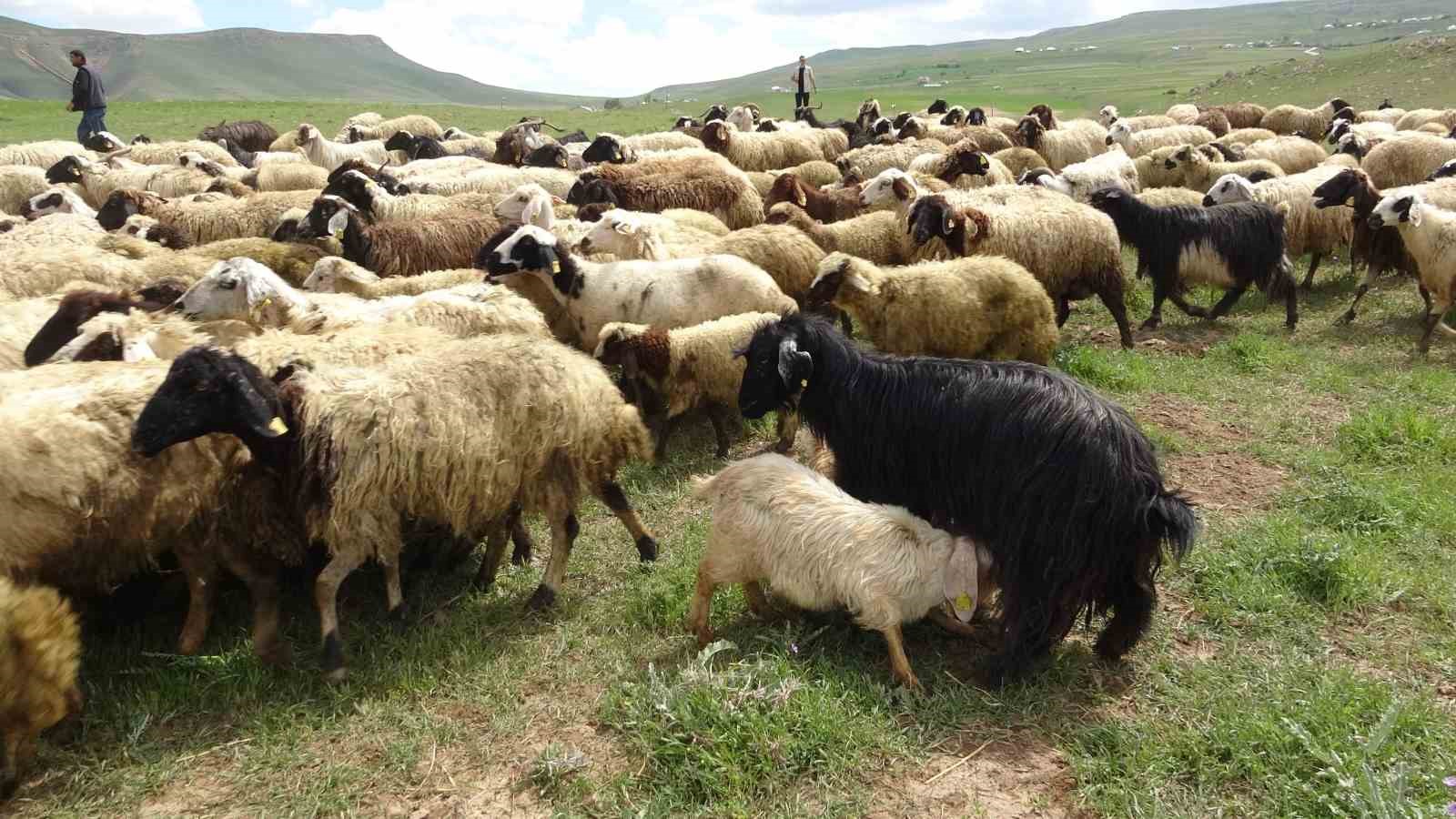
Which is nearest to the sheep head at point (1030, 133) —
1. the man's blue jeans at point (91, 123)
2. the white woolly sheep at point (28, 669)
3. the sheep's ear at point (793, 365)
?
the sheep's ear at point (793, 365)

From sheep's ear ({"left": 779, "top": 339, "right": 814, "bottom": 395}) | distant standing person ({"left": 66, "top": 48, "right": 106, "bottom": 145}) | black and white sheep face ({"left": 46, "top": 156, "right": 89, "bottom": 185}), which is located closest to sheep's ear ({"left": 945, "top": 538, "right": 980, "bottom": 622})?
sheep's ear ({"left": 779, "top": 339, "right": 814, "bottom": 395})

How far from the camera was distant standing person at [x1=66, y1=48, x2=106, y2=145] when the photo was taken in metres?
18.0

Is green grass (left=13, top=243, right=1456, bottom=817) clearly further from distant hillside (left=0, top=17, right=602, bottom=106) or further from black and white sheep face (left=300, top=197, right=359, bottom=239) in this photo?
distant hillside (left=0, top=17, right=602, bottom=106)

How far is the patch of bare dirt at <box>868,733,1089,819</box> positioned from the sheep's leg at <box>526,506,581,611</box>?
83.4 inches

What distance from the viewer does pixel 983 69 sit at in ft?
562

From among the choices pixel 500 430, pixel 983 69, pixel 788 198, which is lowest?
pixel 500 430

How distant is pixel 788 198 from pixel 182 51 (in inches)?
8647

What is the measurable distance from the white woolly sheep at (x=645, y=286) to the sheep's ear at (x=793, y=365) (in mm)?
2811

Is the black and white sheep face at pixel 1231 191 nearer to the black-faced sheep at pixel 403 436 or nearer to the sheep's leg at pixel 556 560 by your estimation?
the black-faced sheep at pixel 403 436

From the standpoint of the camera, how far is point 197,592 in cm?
455

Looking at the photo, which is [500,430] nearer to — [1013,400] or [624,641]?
[624,641]

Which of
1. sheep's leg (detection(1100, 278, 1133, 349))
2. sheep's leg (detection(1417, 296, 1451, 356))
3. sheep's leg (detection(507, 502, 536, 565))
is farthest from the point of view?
sheep's leg (detection(1100, 278, 1133, 349))

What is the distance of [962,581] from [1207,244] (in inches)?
294

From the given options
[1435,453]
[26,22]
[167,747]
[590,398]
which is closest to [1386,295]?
[1435,453]
